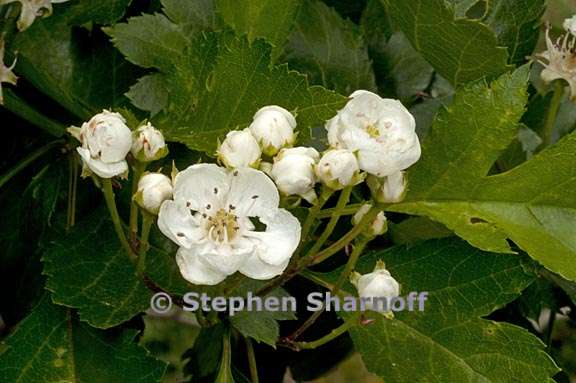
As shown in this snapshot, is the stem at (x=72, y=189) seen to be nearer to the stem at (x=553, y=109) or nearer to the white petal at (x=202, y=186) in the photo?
the white petal at (x=202, y=186)

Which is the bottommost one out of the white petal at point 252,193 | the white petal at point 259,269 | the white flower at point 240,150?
the white petal at point 259,269

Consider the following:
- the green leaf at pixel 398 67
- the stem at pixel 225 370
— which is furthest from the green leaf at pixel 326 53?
the stem at pixel 225 370

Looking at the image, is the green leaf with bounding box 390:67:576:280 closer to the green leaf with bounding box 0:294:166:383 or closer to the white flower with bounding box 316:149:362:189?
the white flower with bounding box 316:149:362:189

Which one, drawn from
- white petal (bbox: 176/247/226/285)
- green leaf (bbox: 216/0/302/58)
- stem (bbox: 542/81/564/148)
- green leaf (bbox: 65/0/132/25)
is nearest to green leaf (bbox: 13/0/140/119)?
green leaf (bbox: 65/0/132/25)

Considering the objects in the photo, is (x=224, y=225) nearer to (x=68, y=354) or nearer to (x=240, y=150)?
(x=240, y=150)

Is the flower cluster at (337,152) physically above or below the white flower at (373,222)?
above

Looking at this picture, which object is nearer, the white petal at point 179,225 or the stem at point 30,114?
the white petal at point 179,225

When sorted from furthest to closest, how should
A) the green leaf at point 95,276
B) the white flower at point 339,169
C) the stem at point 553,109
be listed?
the stem at point 553,109
the green leaf at point 95,276
the white flower at point 339,169
